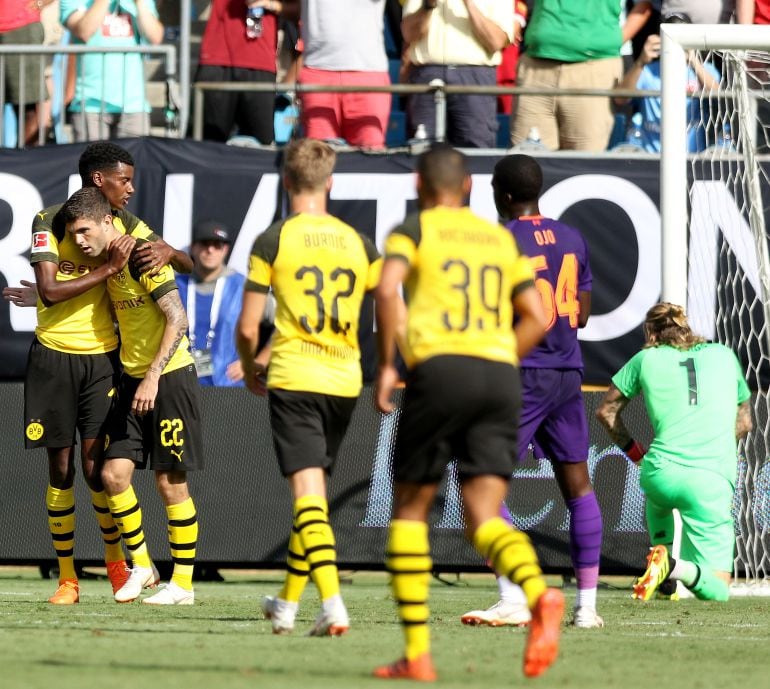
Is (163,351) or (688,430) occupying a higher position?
(163,351)

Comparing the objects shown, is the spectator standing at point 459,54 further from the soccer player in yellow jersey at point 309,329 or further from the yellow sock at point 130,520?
the soccer player in yellow jersey at point 309,329

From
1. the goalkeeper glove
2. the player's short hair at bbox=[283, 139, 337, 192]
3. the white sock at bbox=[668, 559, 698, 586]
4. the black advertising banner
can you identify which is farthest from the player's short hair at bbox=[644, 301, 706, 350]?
the player's short hair at bbox=[283, 139, 337, 192]

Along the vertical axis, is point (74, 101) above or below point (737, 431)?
above

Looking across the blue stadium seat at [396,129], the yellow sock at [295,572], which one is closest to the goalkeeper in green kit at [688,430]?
the yellow sock at [295,572]

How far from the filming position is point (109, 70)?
492 inches

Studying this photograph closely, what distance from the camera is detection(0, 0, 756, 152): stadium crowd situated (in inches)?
484

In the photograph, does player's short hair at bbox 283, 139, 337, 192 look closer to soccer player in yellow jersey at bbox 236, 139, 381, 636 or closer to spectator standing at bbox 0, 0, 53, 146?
soccer player in yellow jersey at bbox 236, 139, 381, 636

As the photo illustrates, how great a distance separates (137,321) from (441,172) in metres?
3.16

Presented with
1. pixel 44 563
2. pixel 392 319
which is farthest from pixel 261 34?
pixel 392 319

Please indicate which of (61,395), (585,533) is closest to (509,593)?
(585,533)

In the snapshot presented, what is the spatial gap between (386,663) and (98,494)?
3.55 metres

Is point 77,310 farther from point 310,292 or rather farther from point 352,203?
point 352,203

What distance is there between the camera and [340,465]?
10.9 meters

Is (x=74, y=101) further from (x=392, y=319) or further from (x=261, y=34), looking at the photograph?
(x=392, y=319)
